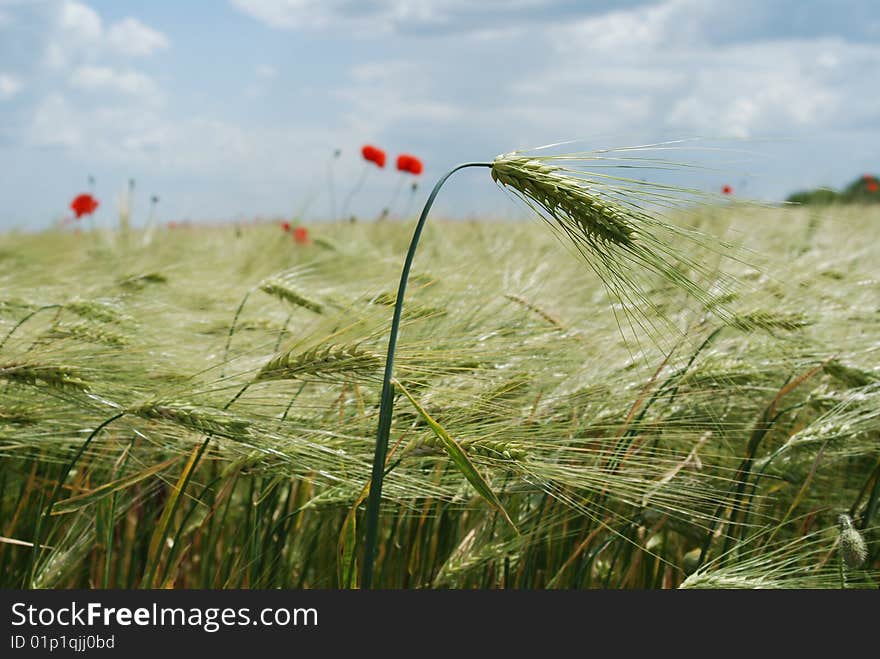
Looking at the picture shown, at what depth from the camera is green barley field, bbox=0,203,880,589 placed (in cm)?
122

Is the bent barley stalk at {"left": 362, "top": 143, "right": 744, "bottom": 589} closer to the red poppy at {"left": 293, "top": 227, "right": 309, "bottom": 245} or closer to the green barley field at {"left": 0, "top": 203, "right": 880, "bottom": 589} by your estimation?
the green barley field at {"left": 0, "top": 203, "right": 880, "bottom": 589}

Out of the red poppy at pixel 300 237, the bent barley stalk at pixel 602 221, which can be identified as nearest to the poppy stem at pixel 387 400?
the bent barley stalk at pixel 602 221

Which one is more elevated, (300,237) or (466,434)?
(300,237)

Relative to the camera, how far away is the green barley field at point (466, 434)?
1219 millimetres

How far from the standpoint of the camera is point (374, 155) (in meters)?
4.70

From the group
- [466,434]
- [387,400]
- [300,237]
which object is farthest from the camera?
[300,237]

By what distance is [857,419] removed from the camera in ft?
4.63

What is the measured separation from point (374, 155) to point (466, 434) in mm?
3700

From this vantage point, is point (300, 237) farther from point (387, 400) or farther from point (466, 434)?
point (387, 400)

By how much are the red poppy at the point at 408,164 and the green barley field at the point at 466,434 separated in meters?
2.59

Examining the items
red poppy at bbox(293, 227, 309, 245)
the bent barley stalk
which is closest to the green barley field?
the bent barley stalk

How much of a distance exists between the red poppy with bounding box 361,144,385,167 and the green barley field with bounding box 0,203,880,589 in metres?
2.61

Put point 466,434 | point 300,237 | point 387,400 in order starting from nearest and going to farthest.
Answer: point 387,400 → point 466,434 → point 300,237

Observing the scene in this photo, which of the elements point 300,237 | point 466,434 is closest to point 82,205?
point 300,237
